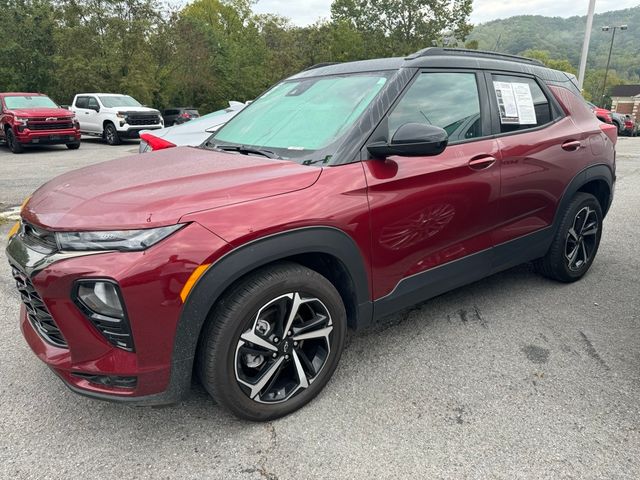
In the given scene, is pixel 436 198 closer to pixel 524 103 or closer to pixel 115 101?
pixel 524 103

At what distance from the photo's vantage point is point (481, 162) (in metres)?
2.93

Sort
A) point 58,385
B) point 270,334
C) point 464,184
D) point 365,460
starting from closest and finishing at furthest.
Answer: point 365,460, point 270,334, point 58,385, point 464,184

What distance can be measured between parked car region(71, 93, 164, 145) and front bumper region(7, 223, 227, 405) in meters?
16.5

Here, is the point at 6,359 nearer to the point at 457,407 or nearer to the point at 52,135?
the point at 457,407

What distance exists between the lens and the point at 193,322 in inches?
78.2

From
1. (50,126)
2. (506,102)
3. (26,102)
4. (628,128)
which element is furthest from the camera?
(628,128)

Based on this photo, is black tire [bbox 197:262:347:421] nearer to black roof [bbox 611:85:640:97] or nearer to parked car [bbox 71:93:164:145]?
parked car [bbox 71:93:164:145]

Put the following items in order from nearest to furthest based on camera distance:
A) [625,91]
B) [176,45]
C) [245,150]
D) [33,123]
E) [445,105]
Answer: [245,150]
[445,105]
[33,123]
[176,45]
[625,91]

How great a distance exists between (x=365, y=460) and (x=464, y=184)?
163cm

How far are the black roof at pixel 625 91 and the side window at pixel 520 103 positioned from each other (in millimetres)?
Answer: 96450

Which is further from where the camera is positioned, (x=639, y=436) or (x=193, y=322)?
(x=639, y=436)

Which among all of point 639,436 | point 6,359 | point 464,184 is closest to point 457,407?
point 639,436

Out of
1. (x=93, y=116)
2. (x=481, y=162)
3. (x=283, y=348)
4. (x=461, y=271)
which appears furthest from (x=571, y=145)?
(x=93, y=116)

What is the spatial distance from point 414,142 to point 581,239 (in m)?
2.35
